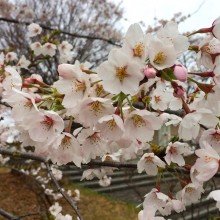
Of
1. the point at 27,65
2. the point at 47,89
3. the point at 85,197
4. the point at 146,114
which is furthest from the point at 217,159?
the point at 85,197

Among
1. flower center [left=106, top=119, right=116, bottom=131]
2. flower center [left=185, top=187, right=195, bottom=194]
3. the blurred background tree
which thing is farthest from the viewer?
the blurred background tree

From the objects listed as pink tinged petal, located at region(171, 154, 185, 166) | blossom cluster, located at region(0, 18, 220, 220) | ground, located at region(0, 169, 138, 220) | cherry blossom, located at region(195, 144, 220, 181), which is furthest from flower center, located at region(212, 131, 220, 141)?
ground, located at region(0, 169, 138, 220)

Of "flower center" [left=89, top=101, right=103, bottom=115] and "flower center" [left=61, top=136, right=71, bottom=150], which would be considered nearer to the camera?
"flower center" [left=89, top=101, right=103, bottom=115]

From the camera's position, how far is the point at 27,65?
4047 millimetres

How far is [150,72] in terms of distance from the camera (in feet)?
3.13

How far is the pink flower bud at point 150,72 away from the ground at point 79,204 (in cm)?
612

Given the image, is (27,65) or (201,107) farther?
(27,65)

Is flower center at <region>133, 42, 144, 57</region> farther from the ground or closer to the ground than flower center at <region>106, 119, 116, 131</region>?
farther from the ground

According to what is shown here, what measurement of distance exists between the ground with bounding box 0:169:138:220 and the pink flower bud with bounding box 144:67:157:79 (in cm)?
612

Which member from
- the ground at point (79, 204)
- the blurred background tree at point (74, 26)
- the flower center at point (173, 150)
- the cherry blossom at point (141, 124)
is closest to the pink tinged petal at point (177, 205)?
the flower center at point (173, 150)

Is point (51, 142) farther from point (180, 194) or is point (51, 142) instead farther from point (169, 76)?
point (180, 194)

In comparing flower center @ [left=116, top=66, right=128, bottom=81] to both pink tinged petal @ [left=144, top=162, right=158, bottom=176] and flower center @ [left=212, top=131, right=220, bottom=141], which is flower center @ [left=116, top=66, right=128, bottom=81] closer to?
flower center @ [left=212, top=131, right=220, bottom=141]

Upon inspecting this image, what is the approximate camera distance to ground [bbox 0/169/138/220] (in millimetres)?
7250

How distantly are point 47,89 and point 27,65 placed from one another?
113 inches
